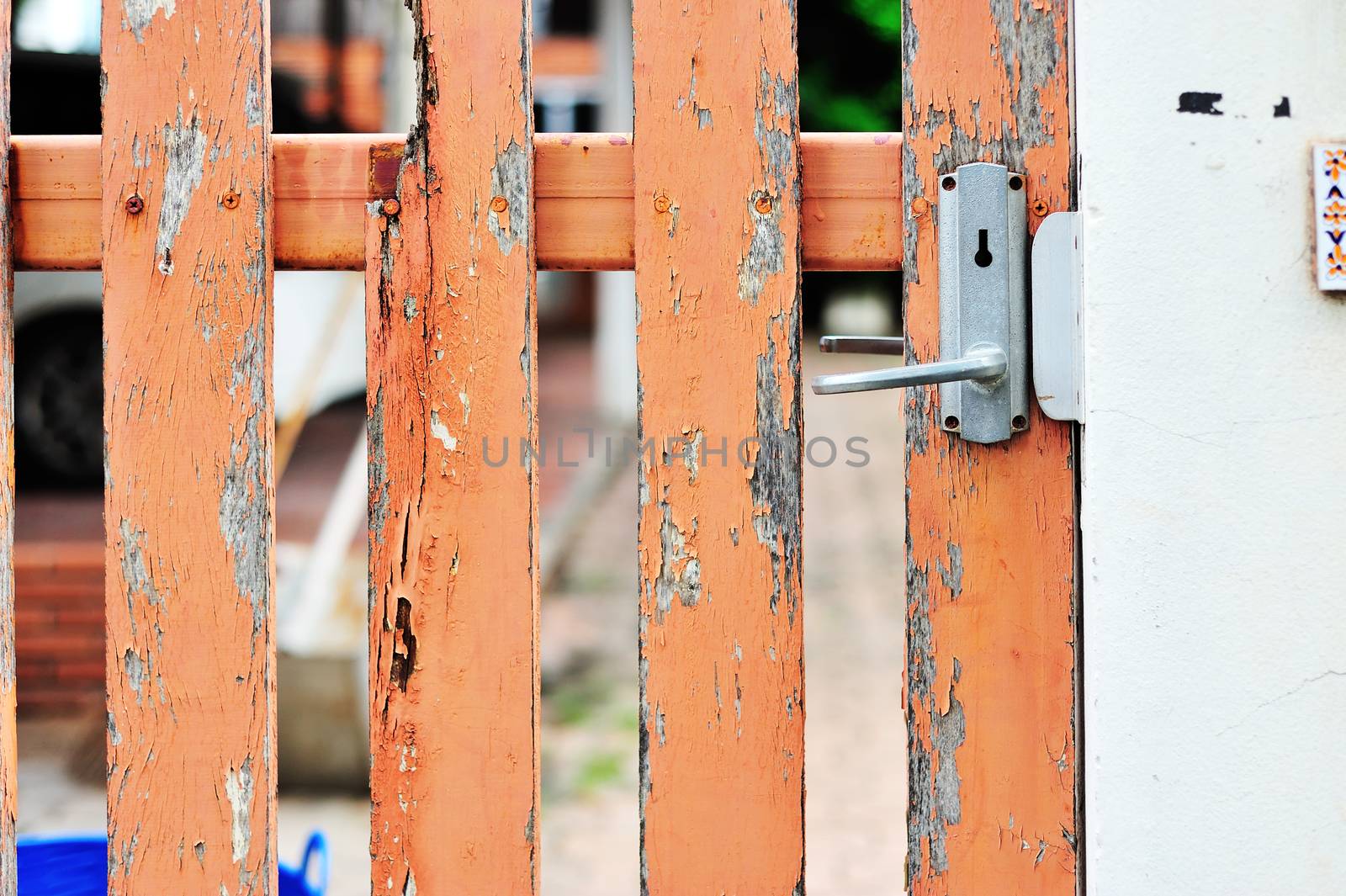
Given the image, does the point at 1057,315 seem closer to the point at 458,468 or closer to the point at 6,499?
the point at 458,468

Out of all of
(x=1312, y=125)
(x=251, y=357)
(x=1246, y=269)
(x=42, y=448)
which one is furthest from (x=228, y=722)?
(x=42, y=448)

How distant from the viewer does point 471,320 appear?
110 cm

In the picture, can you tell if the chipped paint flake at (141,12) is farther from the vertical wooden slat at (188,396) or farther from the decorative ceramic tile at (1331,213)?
the decorative ceramic tile at (1331,213)

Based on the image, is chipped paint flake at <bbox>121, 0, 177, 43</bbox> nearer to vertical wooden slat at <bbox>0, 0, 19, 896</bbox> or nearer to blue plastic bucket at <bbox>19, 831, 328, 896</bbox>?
vertical wooden slat at <bbox>0, 0, 19, 896</bbox>

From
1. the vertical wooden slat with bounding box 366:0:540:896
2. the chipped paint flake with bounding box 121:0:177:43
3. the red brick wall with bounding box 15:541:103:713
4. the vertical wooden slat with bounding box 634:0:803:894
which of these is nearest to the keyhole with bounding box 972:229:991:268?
the vertical wooden slat with bounding box 634:0:803:894

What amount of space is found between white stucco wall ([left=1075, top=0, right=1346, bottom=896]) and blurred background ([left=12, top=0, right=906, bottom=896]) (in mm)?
589

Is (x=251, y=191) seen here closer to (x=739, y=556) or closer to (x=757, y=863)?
(x=739, y=556)

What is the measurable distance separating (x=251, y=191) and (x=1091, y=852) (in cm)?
102

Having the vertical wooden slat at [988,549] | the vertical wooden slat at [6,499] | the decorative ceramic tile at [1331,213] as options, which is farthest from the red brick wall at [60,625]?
the decorative ceramic tile at [1331,213]

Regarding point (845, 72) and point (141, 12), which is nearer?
point (141, 12)

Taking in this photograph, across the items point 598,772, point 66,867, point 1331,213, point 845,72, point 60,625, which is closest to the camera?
point 1331,213

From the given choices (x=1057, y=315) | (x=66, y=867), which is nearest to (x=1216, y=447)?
(x=1057, y=315)

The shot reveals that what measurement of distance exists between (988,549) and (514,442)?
0.47 m

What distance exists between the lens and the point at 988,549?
3.54 feet
